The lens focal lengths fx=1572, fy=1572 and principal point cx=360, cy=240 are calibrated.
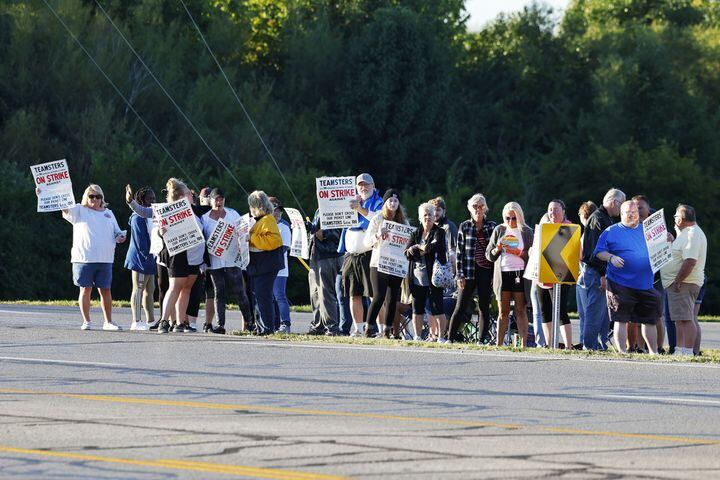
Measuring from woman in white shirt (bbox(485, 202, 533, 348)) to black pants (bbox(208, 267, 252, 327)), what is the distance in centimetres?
312

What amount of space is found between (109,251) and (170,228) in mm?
1159

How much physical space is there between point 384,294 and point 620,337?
125 inches

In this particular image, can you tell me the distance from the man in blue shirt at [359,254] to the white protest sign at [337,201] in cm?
11

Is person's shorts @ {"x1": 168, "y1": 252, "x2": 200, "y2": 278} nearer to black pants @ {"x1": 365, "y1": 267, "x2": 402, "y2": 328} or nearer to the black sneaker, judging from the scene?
the black sneaker

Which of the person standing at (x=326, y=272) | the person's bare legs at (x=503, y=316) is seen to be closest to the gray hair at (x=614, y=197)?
the person's bare legs at (x=503, y=316)

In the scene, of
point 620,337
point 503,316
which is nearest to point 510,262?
point 503,316

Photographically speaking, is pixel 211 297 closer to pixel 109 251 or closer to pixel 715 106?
pixel 109 251

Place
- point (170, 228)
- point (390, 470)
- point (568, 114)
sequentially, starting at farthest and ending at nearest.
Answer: point (568, 114) → point (170, 228) → point (390, 470)

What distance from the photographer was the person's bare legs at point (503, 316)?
61.2 ft

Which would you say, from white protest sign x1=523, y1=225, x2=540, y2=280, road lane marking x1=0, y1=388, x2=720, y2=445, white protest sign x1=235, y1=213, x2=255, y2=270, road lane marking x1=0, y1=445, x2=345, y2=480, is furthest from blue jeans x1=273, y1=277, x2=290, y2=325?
road lane marking x1=0, y1=445, x2=345, y2=480

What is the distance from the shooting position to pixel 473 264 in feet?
60.6

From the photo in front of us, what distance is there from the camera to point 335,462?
931cm

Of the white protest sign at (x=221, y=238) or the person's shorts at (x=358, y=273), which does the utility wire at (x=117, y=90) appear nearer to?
the person's shorts at (x=358, y=273)

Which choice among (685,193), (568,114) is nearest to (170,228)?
(685,193)
